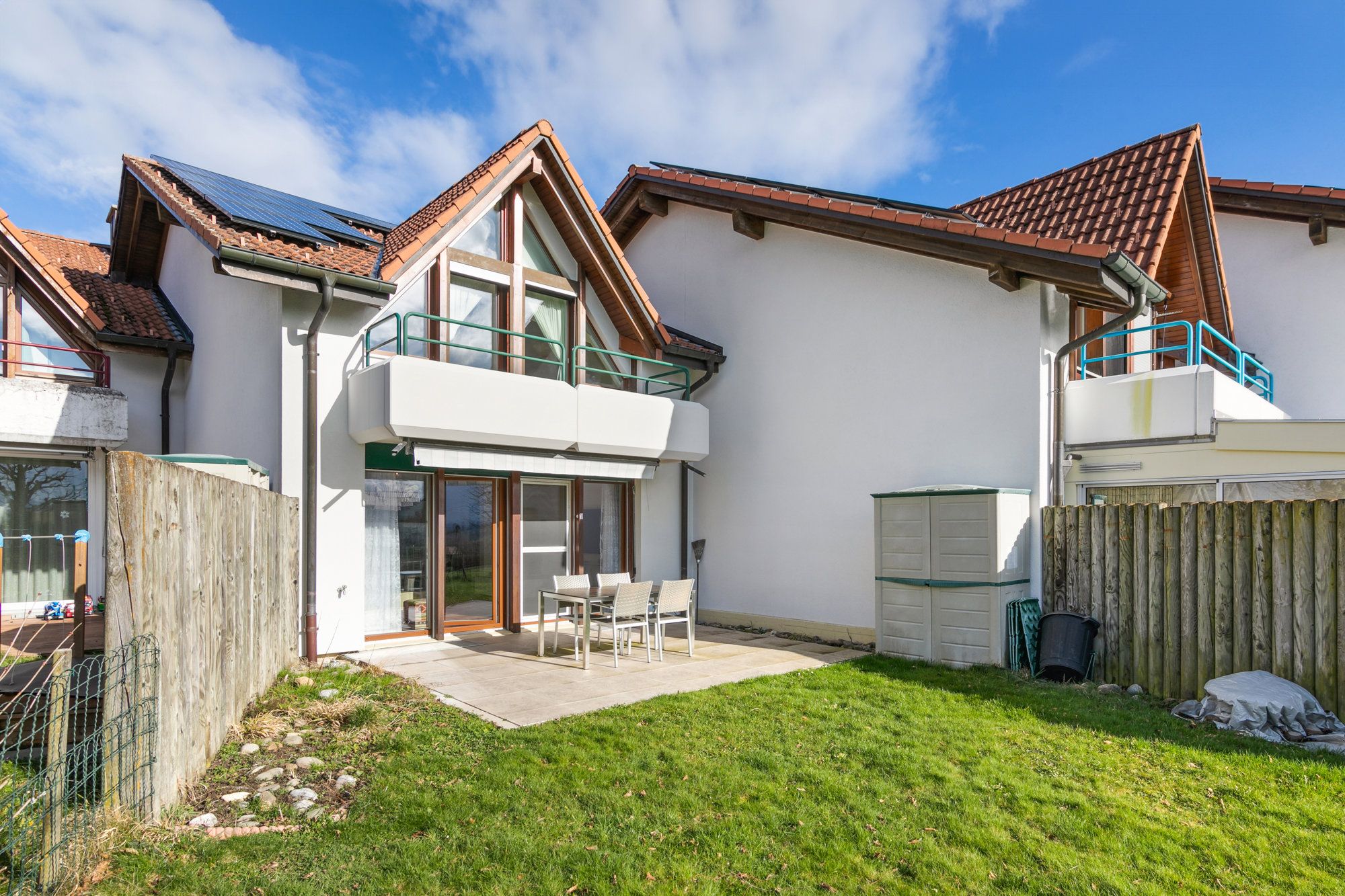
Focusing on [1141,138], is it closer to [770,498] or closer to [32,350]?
[770,498]

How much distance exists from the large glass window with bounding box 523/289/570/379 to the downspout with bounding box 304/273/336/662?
3.81 metres

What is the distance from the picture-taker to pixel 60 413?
43.2 feet

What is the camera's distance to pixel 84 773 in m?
4.54

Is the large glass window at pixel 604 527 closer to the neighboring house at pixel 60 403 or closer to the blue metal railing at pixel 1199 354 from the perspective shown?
the neighboring house at pixel 60 403

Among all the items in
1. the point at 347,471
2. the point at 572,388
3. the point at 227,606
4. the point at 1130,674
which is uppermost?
the point at 572,388

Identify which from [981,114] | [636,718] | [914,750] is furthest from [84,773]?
[981,114]

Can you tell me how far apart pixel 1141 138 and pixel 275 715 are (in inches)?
620

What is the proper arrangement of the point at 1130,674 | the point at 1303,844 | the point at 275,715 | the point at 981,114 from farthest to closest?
the point at 981,114, the point at 1130,674, the point at 275,715, the point at 1303,844

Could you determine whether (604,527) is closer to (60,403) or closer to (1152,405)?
(1152,405)

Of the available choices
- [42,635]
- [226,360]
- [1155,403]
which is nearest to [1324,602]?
[1155,403]

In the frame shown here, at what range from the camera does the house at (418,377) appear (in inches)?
429

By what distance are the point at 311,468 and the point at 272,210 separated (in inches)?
189

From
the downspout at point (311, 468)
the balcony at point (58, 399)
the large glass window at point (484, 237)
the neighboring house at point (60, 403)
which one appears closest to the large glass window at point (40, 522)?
the neighboring house at point (60, 403)

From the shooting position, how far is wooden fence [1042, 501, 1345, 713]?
8141 mm
